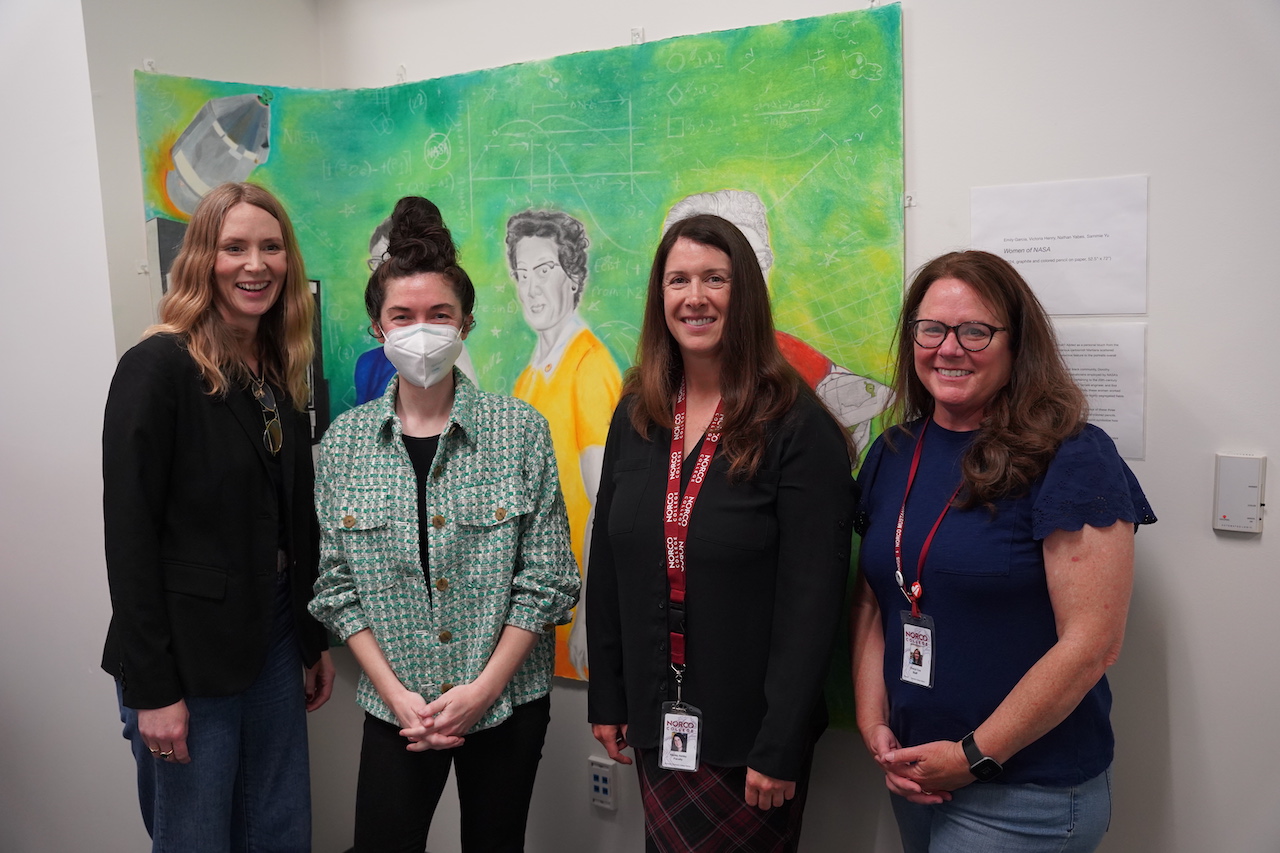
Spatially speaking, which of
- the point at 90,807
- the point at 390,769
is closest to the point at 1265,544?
the point at 390,769

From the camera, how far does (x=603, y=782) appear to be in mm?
2461

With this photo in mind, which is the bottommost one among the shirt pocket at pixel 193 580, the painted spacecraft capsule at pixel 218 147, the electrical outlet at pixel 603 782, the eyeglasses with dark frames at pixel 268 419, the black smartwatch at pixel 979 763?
the electrical outlet at pixel 603 782

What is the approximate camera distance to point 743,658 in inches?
63.6

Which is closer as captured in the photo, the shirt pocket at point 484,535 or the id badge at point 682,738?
the id badge at point 682,738

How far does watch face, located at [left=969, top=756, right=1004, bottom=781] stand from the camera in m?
1.43

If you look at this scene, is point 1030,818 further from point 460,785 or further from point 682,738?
point 460,785

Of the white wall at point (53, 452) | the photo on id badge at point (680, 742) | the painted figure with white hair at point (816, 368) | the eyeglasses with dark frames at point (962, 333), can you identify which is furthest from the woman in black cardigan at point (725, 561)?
the white wall at point (53, 452)

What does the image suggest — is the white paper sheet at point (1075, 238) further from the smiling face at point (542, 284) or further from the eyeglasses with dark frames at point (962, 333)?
the smiling face at point (542, 284)

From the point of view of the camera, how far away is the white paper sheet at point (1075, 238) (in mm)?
1771

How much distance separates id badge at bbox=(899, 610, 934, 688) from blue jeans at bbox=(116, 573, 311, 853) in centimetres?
142

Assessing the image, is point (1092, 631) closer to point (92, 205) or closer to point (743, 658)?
point (743, 658)

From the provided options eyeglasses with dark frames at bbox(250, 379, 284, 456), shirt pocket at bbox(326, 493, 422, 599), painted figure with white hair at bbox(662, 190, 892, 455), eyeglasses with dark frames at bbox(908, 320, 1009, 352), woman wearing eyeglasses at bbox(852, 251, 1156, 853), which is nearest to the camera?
woman wearing eyeglasses at bbox(852, 251, 1156, 853)

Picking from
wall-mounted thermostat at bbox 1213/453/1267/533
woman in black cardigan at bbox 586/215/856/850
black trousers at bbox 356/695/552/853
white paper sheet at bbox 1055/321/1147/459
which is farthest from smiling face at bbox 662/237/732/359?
wall-mounted thermostat at bbox 1213/453/1267/533

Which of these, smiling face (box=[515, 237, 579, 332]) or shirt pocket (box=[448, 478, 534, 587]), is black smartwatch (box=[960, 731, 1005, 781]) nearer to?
shirt pocket (box=[448, 478, 534, 587])
